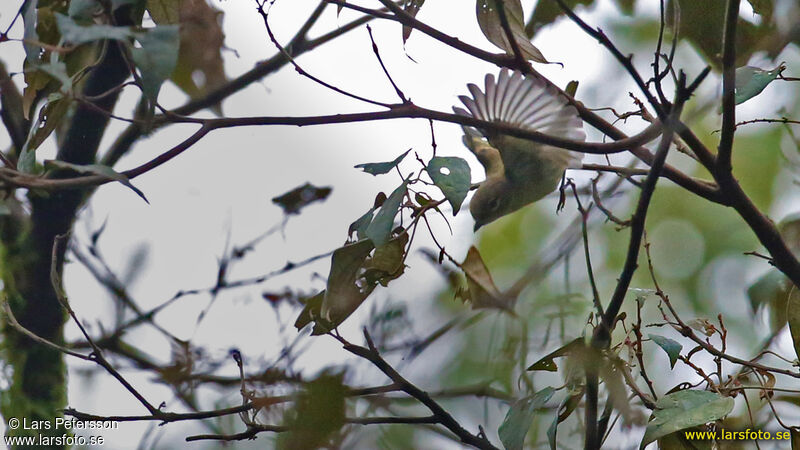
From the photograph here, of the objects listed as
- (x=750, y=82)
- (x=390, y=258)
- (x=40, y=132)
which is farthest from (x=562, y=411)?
(x=40, y=132)

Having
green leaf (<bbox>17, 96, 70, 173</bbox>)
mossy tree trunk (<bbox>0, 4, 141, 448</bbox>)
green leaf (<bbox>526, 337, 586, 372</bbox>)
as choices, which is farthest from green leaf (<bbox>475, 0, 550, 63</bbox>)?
mossy tree trunk (<bbox>0, 4, 141, 448</bbox>)

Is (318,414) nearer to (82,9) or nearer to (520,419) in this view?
(520,419)

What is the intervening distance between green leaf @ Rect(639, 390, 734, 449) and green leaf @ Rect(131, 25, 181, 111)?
43 cm

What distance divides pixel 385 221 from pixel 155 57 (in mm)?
207

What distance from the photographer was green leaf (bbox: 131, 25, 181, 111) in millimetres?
483

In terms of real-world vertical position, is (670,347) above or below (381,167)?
below

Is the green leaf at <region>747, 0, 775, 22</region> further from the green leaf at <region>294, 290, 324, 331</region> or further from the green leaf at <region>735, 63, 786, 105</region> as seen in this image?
the green leaf at <region>294, 290, 324, 331</region>

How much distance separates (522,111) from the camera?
2.13ft

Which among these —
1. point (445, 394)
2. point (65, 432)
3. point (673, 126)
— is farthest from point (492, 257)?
point (65, 432)

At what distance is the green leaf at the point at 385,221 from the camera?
0.55 meters

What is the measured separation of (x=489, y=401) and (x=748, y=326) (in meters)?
0.45

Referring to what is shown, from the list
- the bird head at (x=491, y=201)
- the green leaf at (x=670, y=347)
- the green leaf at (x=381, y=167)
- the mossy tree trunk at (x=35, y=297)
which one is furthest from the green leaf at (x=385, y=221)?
the mossy tree trunk at (x=35, y=297)

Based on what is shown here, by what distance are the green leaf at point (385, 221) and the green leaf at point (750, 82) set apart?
0.28m

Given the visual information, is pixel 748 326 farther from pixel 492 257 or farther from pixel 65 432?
pixel 65 432
